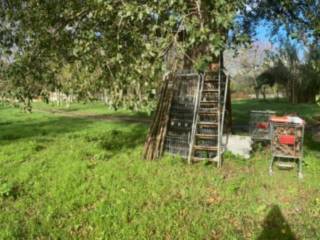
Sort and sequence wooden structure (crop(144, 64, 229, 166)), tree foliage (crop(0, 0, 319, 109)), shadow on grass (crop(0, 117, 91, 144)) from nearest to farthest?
tree foliage (crop(0, 0, 319, 109)), wooden structure (crop(144, 64, 229, 166)), shadow on grass (crop(0, 117, 91, 144))

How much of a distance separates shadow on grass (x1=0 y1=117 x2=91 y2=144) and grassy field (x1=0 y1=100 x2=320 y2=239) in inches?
127

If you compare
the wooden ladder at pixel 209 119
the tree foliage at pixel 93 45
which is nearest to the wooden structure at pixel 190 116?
the wooden ladder at pixel 209 119

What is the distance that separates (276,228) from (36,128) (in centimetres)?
1160

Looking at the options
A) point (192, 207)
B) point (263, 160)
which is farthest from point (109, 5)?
point (263, 160)

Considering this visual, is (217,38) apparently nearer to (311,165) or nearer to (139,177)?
(139,177)

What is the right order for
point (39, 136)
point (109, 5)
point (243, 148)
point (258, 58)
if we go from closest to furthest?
point (109, 5), point (243, 148), point (39, 136), point (258, 58)

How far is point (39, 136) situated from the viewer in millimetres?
13367

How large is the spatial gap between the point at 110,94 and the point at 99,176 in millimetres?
1579

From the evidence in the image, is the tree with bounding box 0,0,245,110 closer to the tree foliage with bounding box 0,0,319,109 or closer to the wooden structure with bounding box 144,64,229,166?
the tree foliage with bounding box 0,0,319,109

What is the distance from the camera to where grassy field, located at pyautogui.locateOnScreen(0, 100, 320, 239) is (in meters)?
5.65

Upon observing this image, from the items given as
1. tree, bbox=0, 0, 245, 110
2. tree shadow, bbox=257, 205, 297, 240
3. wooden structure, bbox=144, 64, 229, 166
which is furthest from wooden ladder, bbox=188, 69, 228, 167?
tree shadow, bbox=257, 205, 297, 240

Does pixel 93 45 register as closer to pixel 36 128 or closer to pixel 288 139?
pixel 288 139

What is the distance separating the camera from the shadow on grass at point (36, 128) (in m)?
13.6

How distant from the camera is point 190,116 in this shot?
31.4ft
